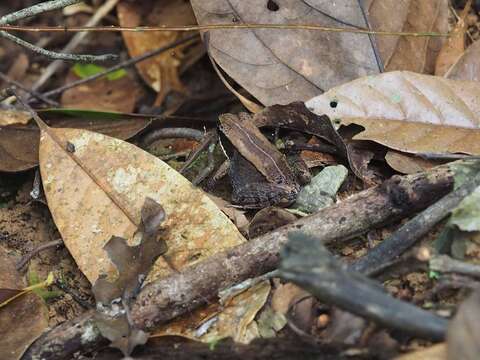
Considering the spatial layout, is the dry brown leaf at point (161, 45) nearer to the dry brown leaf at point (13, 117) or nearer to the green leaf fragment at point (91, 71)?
the green leaf fragment at point (91, 71)

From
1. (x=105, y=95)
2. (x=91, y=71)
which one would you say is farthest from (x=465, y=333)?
(x=91, y=71)

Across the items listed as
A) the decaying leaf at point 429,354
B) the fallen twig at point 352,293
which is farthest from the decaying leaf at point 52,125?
the decaying leaf at point 429,354

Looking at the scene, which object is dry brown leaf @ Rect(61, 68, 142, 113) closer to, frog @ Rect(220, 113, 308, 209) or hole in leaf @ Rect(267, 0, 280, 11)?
frog @ Rect(220, 113, 308, 209)

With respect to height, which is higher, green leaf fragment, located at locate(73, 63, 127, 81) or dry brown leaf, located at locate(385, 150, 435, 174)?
dry brown leaf, located at locate(385, 150, 435, 174)

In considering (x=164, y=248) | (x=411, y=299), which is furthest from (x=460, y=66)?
(x=164, y=248)

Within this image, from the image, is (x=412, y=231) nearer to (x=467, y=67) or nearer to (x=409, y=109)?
(x=409, y=109)

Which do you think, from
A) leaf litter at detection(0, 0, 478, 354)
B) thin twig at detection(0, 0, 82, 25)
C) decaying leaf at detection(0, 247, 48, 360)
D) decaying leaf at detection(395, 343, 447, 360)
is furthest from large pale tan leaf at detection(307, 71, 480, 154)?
decaying leaf at detection(0, 247, 48, 360)
